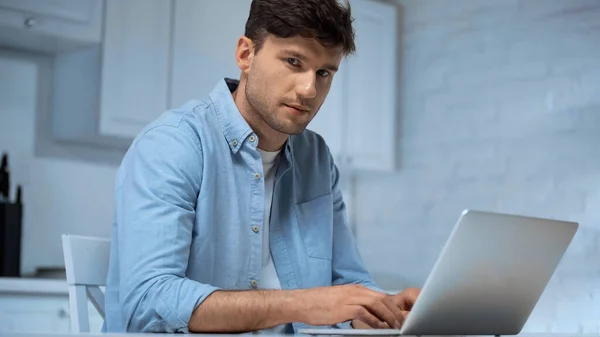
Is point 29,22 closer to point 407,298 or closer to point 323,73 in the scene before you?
point 323,73

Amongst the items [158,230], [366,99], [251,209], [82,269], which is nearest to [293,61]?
[251,209]

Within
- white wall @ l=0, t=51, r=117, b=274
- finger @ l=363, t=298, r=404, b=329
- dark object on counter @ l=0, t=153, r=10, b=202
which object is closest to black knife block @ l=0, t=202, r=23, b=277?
dark object on counter @ l=0, t=153, r=10, b=202

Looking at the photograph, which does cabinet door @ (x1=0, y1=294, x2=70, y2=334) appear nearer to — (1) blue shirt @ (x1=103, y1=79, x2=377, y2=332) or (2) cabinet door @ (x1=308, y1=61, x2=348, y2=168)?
(1) blue shirt @ (x1=103, y1=79, x2=377, y2=332)

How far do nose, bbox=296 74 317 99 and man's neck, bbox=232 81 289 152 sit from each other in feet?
0.40

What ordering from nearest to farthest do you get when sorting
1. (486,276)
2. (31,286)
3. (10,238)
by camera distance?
1. (486,276)
2. (31,286)
3. (10,238)

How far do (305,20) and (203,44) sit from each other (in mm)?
1899

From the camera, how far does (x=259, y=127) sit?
1783 mm

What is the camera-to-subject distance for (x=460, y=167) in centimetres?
397

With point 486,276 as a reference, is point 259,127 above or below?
above

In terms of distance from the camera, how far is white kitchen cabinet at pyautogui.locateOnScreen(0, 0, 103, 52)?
9.67ft

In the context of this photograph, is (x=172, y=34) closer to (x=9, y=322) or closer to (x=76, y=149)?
(x=76, y=149)

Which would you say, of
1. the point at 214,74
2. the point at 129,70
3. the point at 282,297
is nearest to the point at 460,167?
the point at 214,74

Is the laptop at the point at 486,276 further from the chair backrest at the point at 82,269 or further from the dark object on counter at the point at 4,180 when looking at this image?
the dark object on counter at the point at 4,180

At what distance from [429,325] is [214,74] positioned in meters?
Result: 2.46
